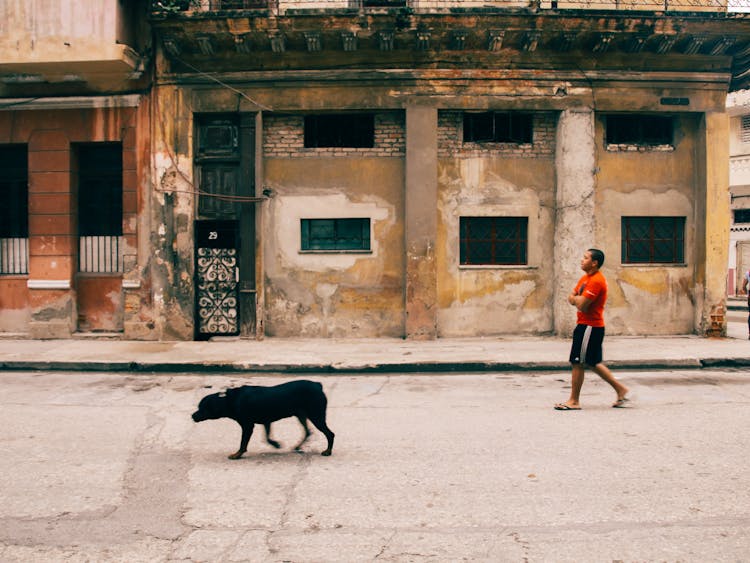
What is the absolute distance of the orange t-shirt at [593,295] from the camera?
725cm

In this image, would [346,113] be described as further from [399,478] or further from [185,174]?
[399,478]

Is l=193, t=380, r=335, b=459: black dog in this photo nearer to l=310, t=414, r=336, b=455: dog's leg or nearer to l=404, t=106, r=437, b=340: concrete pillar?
l=310, t=414, r=336, b=455: dog's leg

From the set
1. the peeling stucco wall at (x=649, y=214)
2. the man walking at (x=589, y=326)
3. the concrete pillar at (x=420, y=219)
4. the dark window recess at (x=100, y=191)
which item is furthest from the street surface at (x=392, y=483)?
the dark window recess at (x=100, y=191)

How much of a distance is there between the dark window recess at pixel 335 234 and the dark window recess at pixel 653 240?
17.0 feet

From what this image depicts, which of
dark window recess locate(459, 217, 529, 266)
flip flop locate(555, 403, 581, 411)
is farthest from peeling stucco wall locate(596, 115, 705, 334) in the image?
flip flop locate(555, 403, 581, 411)

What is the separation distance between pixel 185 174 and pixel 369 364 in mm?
5690

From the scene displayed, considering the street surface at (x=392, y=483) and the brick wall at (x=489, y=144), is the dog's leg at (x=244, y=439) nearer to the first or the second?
the street surface at (x=392, y=483)

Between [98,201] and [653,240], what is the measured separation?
36.6 feet

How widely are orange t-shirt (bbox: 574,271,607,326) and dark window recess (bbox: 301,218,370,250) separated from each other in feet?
21.7

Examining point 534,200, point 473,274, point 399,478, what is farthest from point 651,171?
point 399,478

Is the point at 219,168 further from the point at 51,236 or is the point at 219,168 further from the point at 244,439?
the point at 244,439

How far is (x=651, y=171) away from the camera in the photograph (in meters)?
13.6

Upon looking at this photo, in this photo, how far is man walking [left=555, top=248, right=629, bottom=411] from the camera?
726cm

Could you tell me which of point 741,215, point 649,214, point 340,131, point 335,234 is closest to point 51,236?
point 335,234
